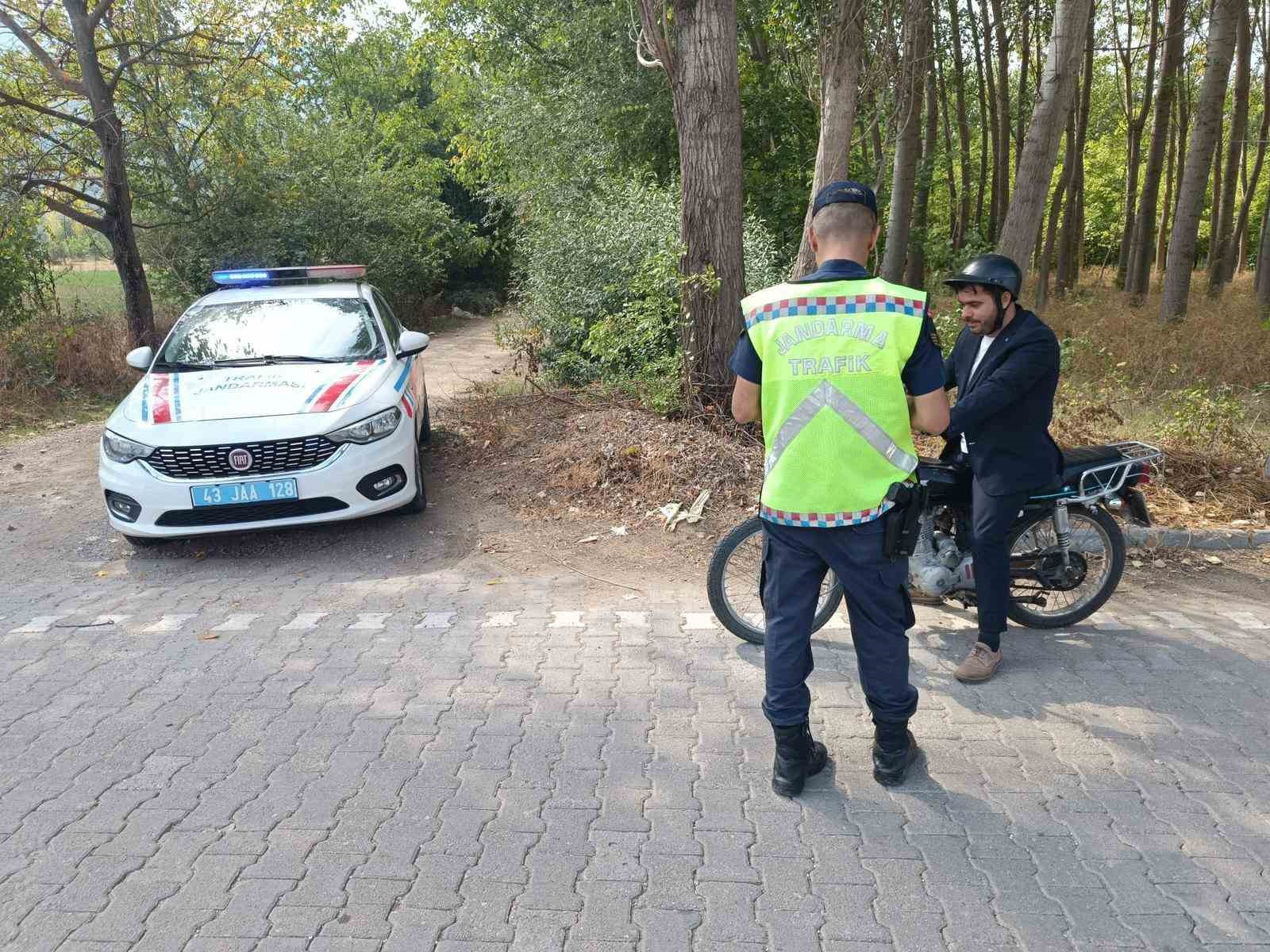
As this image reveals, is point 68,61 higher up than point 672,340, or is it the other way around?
point 68,61

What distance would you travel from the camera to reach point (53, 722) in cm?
406

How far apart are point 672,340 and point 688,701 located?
520 cm

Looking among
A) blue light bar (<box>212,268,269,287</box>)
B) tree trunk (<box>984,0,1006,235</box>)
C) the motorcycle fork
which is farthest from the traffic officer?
tree trunk (<box>984,0,1006,235</box>)

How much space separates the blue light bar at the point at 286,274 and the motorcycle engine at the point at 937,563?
5.33 metres

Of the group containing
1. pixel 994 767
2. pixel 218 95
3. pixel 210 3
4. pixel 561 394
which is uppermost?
pixel 210 3

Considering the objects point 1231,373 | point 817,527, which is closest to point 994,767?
point 817,527

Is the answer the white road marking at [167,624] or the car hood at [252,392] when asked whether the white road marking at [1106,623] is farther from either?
the white road marking at [167,624]

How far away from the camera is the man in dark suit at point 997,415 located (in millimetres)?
4016

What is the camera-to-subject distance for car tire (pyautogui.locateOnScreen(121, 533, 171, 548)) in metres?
6.33

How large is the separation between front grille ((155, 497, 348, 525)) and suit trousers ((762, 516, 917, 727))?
3598 mm

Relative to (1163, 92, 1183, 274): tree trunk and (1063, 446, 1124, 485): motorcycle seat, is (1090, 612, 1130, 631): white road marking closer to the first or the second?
(1063, 446, 1124, 485): motorcycle seat

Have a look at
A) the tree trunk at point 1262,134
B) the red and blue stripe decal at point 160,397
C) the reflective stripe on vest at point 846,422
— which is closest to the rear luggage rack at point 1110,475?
the reflective stripe on vest at point 846,422

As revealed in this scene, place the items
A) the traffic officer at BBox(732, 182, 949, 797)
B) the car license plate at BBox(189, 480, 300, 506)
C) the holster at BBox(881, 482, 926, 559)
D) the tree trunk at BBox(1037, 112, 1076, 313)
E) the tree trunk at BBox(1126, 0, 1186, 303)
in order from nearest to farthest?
the traffic officer at BBox(732, 182, 949, 797) < the holster at BBox(881, 482, 926, 559) < the car license plate at BBox(189, 480, 300, 506) < the tree trunk at BBox(1126, 0, 1186, 303) < the tree trunk at BBox(1037, 112, 1076, 313)

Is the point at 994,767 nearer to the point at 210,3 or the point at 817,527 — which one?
the point at 817,527
